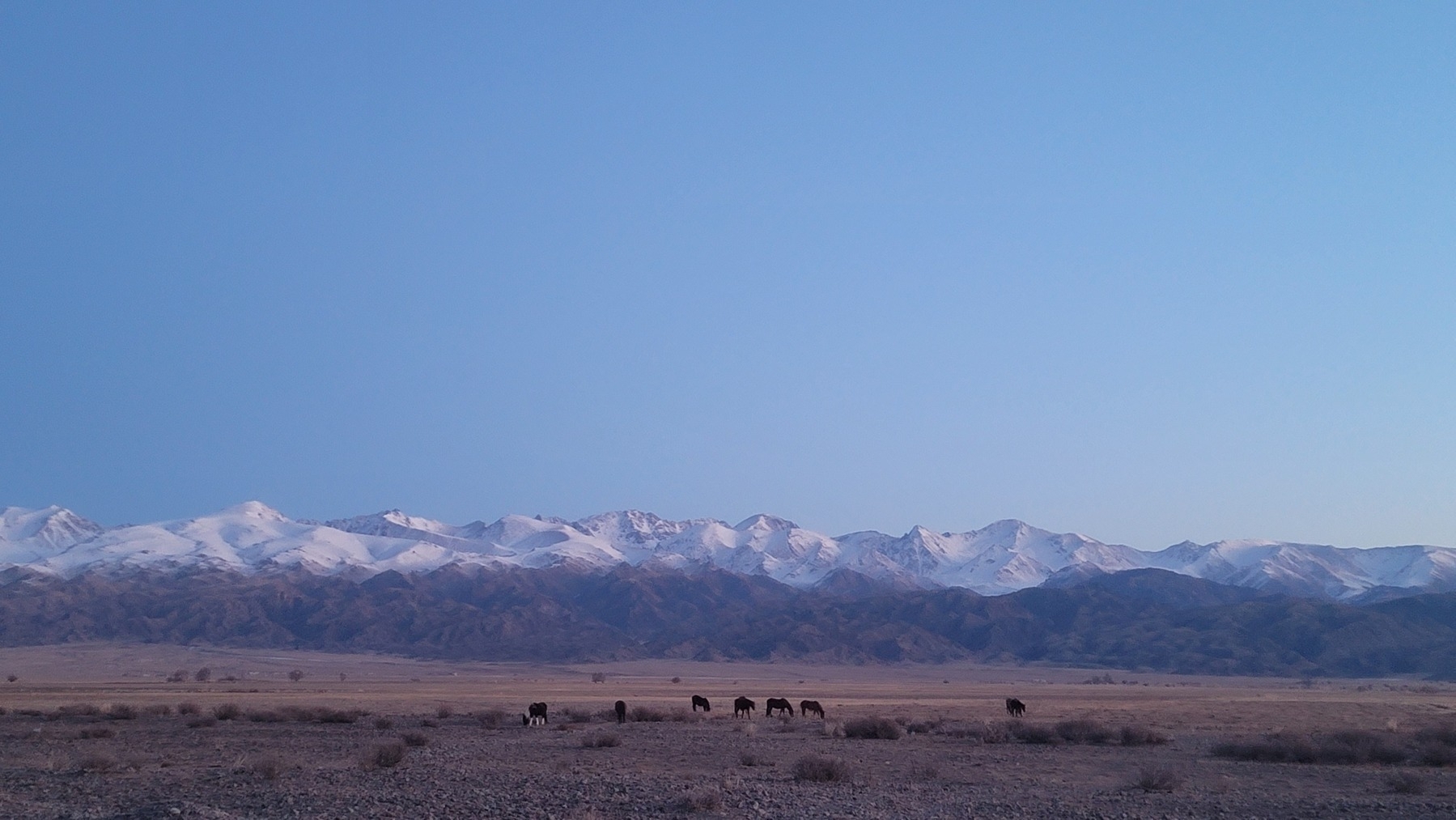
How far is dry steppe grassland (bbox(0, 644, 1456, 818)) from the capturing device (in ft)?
67.0

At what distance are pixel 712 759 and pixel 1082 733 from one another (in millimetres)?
12825

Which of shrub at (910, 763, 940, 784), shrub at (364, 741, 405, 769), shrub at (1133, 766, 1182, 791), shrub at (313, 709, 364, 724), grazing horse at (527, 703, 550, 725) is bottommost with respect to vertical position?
shrub at (313, 709, 364, 724)

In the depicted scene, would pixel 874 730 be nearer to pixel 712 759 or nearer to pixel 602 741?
pixel 712 759

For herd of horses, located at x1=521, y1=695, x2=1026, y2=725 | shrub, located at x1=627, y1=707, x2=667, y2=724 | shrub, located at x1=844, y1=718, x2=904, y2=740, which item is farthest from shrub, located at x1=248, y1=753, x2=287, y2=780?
shrub, located at x1=627, y1=707, x2=667, y2=724

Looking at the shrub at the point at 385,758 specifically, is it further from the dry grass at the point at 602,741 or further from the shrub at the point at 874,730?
the shrub at the point at 874,730

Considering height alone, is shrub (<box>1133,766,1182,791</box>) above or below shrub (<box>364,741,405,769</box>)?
below

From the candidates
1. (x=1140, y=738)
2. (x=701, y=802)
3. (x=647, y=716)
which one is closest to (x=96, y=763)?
(x=701, y=802)

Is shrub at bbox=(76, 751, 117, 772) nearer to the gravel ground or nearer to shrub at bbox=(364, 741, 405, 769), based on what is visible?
the gravel ground

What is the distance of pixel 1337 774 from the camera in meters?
26.1

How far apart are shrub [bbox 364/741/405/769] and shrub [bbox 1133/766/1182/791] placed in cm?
1592

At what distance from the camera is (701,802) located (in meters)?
19.7

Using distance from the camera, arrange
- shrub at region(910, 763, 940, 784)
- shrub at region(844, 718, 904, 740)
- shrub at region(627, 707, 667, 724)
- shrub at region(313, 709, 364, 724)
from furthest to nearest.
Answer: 1. shrub at region(627, 707, 667, 724)
2. shrub at region(313, 709, 364, 724)
3. shrub at region(844, 718, 904, 740)
4. shrub at region(910, 763, 940, 784)

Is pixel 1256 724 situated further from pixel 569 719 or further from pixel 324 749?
pixel 324 749

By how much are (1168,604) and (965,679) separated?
82.3 metres
